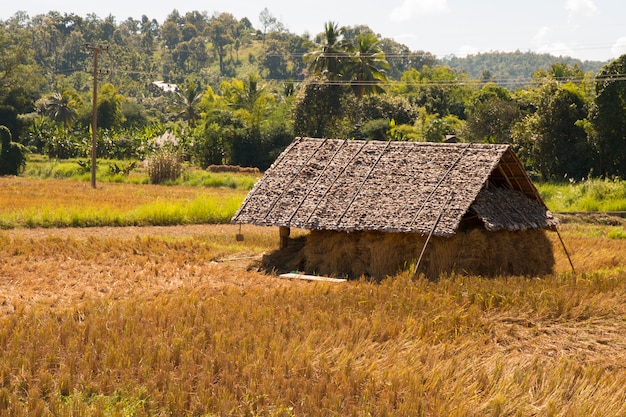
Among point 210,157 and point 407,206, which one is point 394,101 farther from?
point 407,206

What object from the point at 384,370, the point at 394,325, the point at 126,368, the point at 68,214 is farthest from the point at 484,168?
the point at 68,214

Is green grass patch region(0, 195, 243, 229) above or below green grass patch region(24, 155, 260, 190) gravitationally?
below

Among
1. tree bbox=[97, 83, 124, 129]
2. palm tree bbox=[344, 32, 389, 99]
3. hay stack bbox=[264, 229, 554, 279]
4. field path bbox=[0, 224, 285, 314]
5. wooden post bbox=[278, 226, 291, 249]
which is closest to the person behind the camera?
field path bbox=[0, 224, 285, 314]

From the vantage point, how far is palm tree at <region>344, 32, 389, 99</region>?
1658 inches

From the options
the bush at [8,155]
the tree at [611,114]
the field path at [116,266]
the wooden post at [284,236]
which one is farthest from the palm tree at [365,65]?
the wooden post at [284,236]

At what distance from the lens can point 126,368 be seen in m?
7.34

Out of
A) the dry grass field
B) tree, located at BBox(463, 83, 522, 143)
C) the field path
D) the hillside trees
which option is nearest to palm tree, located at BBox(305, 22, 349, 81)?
the hillside trees

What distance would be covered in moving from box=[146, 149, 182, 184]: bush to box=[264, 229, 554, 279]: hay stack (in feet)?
61.5

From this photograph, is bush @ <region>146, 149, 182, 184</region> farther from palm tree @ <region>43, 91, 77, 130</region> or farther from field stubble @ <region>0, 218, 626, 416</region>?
palm tree @ <region>43, 91, 77, 130</region>

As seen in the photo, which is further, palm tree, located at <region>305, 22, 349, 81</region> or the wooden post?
palm tree, located at <region>305, 22, 349, 81</region>

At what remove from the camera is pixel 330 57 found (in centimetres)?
4172

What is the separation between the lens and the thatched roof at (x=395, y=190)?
42.1 feet

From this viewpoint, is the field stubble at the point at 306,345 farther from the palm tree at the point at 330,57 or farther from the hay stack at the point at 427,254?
the palm tree at the point at 330,57

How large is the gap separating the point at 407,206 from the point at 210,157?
99.0 ft
